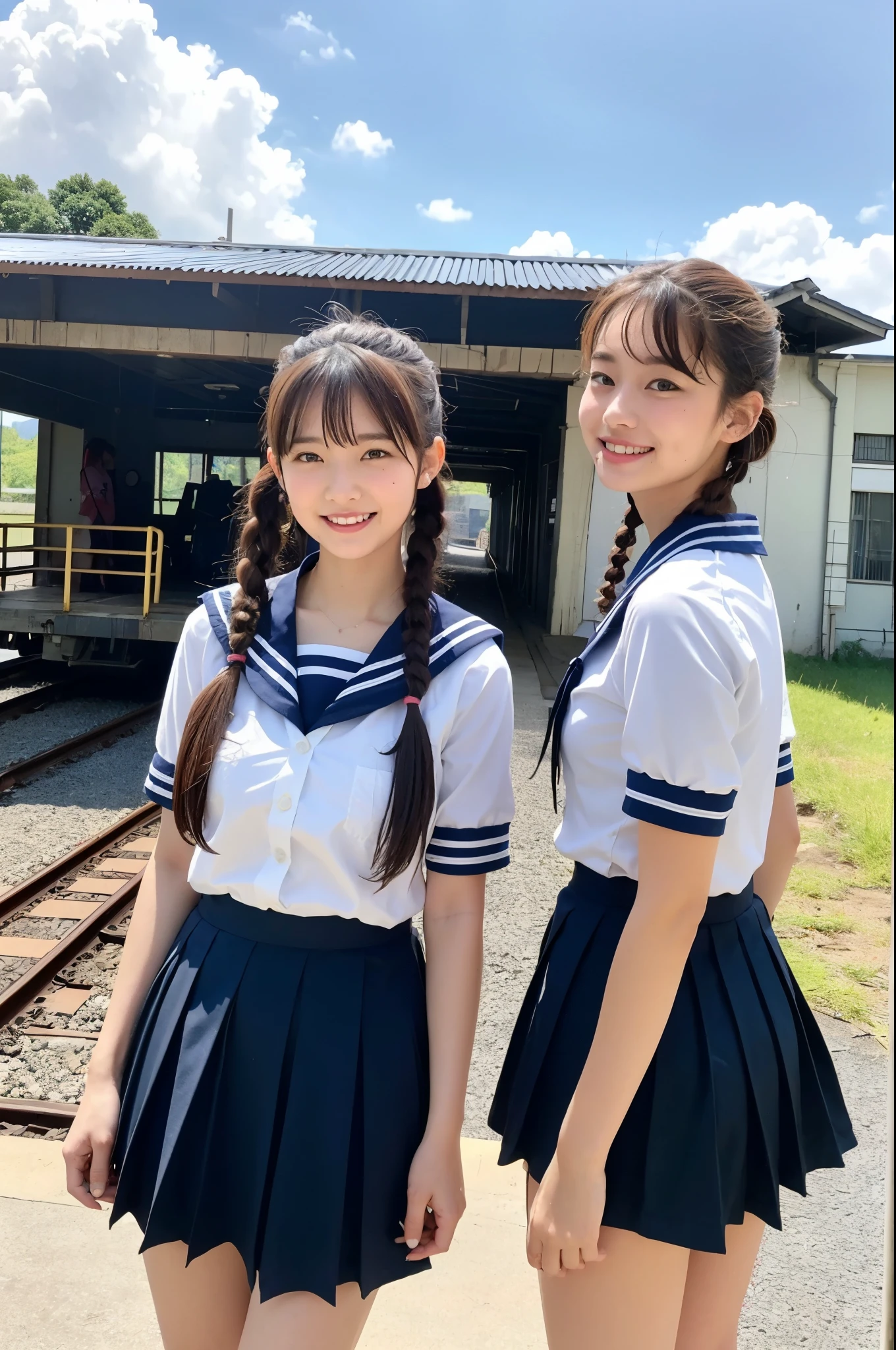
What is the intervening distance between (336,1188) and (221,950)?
0.37 m

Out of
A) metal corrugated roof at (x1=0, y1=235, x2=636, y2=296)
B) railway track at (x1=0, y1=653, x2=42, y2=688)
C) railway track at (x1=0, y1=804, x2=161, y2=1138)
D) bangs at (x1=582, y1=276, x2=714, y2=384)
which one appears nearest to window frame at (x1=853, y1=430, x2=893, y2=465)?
metal corrugated roof at (x1=0, y1=235, x2=636, y2=296)

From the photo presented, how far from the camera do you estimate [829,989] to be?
3.93 meters

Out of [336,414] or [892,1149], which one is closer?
[892,1149]

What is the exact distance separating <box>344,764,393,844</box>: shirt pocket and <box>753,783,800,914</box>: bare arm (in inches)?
26.3

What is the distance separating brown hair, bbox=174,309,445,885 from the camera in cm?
138

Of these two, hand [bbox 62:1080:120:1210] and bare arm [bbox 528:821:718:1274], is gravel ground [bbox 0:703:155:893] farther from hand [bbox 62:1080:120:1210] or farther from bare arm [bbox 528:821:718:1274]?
bare arm [bbox 528:821:718:1274]

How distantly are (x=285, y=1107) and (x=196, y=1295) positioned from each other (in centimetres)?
32

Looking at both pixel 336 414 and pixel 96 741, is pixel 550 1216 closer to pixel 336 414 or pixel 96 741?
pixel 336 414

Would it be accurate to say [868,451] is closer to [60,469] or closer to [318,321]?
[318,321]

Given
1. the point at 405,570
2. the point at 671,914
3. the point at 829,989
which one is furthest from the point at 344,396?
the point at 829,989

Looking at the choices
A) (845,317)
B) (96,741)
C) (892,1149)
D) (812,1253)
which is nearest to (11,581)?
(96,741)

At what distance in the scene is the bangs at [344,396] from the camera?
145cm

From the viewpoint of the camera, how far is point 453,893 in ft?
4.80

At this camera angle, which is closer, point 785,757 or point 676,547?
point 676,547
